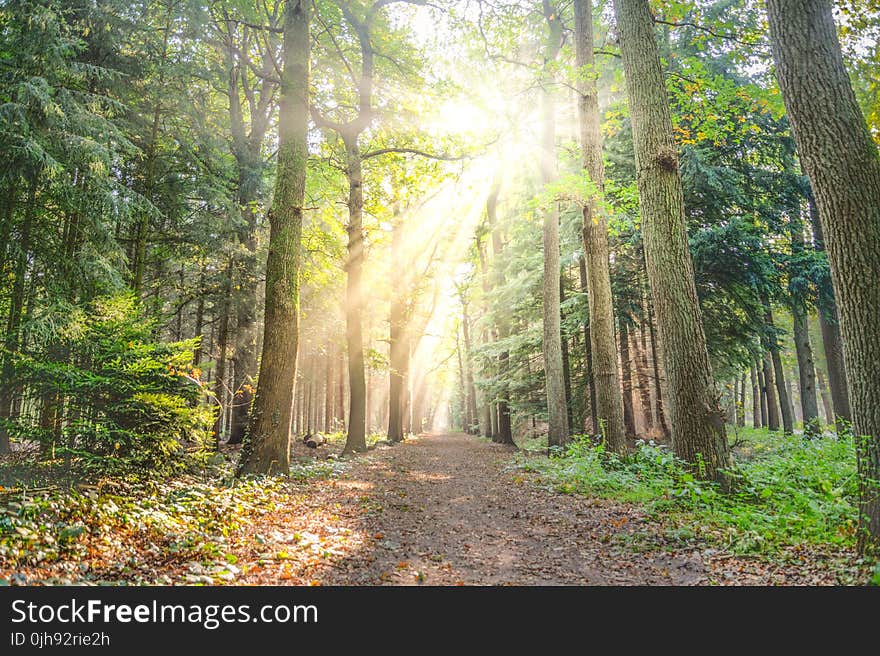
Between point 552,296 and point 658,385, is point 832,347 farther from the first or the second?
point 552,296

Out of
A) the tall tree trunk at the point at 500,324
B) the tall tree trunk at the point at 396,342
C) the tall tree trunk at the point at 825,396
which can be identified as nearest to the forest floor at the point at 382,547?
the tall tree trunk at the point at 500,324

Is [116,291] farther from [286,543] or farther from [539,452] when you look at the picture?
[539,452]

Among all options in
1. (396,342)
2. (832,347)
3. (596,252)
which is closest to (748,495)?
(596,252)

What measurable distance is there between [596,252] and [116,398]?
9.57m

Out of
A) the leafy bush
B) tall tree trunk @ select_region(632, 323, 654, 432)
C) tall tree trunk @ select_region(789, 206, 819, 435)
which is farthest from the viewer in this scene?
tall tree trunk @ select_region(632, 323, 654, 432)

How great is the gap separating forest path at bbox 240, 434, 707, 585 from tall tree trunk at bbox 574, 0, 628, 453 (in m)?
2.70

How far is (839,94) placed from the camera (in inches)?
170

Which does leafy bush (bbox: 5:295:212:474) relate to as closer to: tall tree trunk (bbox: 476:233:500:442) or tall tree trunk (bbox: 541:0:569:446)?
tall tree trunk (bbox: 541:0:569:446)

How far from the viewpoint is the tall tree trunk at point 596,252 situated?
1014 centimetres

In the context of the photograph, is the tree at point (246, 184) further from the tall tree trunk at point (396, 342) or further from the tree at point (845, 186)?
the tree at point (845, 186)

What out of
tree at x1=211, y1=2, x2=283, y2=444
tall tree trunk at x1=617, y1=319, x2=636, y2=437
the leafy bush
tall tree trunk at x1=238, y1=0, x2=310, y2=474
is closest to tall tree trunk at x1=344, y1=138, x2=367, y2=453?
tree at x1=211, y1=2, x2=283, y2=444

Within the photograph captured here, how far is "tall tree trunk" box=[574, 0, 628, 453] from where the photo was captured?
10.1 meters

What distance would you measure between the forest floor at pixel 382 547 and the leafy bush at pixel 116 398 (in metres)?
1.04

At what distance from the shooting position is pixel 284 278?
888cm
